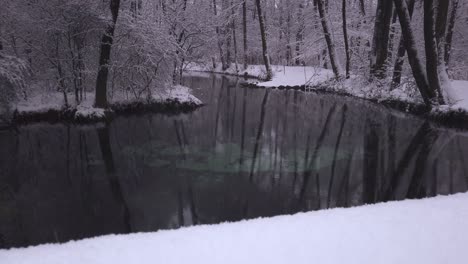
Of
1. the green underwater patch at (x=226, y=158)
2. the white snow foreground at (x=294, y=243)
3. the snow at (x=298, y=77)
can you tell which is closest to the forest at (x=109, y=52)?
the green underwater patch at (x=226, y=158)

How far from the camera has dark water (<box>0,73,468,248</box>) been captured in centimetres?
742

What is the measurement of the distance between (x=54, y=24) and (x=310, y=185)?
13129mm

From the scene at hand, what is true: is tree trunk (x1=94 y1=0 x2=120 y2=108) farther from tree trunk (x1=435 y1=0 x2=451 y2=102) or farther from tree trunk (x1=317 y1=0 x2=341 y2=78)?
tree trunk (x1=317 y1=0 x2=341 y2=78)

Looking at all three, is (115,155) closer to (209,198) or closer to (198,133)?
(198,133)

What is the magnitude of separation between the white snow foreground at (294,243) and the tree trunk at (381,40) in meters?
17.2

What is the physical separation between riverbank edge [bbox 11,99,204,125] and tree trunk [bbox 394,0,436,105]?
11.5m

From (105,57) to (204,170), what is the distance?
9056 millimetres

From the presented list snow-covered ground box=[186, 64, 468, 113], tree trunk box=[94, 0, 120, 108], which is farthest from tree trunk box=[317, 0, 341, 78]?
tree trunk box=[94, 0, 120, 108]

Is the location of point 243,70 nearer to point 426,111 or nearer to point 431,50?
point 426,111

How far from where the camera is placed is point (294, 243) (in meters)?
4.97

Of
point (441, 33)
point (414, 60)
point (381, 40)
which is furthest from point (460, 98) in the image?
point (381, 40)

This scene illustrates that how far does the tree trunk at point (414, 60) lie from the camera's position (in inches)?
603

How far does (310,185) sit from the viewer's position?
8.94 m

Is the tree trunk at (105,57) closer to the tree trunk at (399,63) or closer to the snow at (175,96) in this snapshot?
the snow at (175,96)
